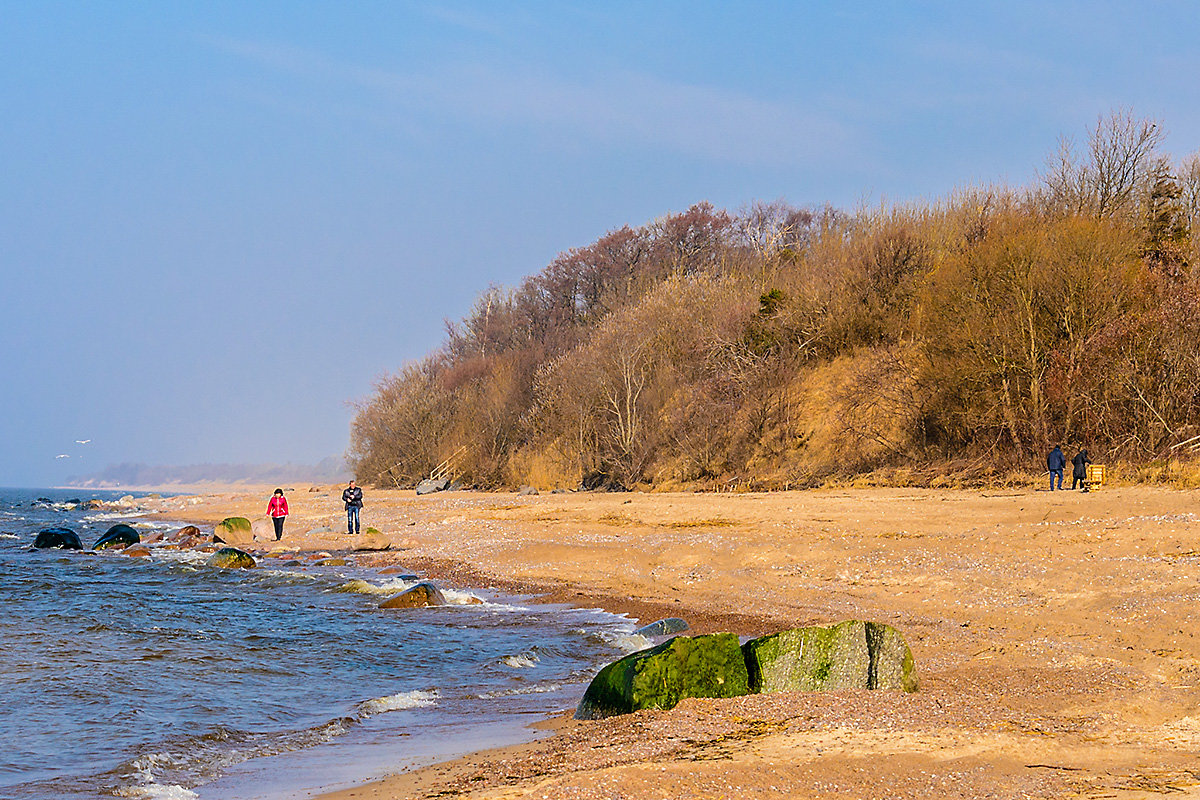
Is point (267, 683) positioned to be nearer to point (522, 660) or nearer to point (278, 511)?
point (522, 660)

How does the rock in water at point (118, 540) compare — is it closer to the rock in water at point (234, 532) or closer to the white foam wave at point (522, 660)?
the rock in water at point (234, 532)

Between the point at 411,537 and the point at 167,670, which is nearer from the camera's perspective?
the point at 167,670

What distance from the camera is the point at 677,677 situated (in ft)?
28.9

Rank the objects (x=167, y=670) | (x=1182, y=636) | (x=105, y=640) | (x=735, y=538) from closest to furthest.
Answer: (x=1182, y=636) → (x=167, y=670) → (x=105, y=640) → (x=735, y=538)

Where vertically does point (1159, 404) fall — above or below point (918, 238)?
below

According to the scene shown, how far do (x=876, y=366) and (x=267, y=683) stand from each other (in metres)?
29.0

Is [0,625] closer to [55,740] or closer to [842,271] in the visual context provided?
[55,740]

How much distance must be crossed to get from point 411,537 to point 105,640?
15070mm

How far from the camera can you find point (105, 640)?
14945 mm

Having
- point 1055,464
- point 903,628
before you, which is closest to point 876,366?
point 1055,464

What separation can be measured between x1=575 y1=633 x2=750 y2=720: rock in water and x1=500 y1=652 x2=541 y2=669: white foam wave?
3511 mm

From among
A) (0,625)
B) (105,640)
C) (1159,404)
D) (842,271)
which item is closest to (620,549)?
(105,640)

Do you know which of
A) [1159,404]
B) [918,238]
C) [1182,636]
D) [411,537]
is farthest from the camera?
[918,238]

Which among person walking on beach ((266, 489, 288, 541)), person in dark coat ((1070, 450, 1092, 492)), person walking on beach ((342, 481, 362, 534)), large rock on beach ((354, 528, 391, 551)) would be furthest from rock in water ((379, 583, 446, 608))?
person in dark coat ((1070, 450, 1092, 492))
